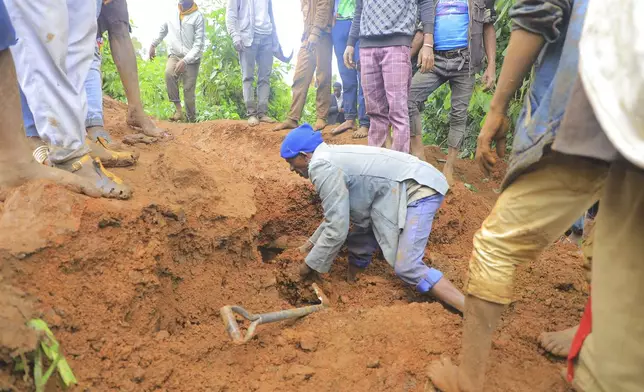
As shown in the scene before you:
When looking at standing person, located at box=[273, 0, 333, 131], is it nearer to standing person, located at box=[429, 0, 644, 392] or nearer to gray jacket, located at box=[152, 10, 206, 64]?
gray jacket, located at box=[152, 10, 206, 64]

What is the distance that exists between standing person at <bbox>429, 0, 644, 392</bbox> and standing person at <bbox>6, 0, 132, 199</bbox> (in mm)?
1839

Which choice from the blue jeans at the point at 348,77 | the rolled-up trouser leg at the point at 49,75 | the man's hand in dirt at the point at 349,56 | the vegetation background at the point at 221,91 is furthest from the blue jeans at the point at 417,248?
the vegetation background at the point at 221,91

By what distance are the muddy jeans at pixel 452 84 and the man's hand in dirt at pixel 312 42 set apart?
1.63m

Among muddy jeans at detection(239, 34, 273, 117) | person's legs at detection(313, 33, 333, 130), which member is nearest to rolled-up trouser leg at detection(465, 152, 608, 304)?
person's legs at detection(313, 33, 333, 130)

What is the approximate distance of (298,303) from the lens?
9.86 feet

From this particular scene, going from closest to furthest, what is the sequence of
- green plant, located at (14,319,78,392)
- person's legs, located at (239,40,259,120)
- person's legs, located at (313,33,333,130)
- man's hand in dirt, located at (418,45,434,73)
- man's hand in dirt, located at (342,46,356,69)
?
1. green plant, located at (14,319,78,392)
2. man's hand in dirt, located at (418,45,434,73)
3. man's hand in dirt, located at (342,46,356,69)
4. person's legs, located at (313,33,333,130)
5. person's legs, located at (239,40,259,120)

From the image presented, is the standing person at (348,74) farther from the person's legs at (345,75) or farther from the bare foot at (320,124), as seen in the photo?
the bare foot at (320,124)

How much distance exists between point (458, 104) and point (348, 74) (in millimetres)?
1621

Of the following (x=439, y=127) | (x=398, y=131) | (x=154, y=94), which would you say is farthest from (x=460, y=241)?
(x=154, y=94)

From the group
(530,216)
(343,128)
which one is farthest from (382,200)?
(343,128)

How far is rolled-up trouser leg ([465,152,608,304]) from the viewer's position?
124 centimetres

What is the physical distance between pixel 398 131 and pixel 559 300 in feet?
6.29

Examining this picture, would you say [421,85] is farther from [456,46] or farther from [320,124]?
[320,124]

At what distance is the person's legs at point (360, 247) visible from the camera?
10.3 ft
